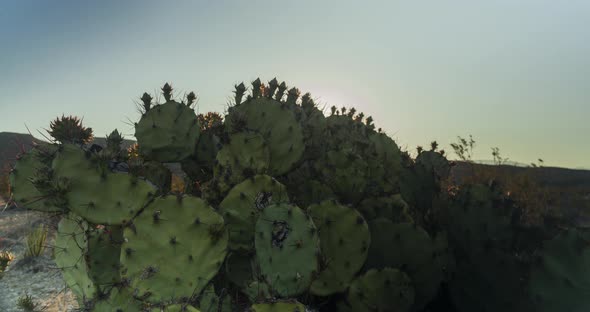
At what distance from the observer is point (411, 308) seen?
231 cm

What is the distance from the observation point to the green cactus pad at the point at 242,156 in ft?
8.30

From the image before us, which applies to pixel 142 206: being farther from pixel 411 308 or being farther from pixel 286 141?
pixel 411 308

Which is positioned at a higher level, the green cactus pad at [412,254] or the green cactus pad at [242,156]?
the green cactus pad at [242,156]

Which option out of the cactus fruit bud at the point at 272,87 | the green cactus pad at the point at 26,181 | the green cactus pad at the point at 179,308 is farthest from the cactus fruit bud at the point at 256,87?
the green cactus pad at the point at 179,308

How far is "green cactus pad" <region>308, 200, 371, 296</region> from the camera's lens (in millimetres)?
2174

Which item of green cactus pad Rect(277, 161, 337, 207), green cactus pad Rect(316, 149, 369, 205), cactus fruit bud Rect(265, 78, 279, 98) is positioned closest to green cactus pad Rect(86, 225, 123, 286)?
green cactus pad Rect(277, 161, 337, 207)

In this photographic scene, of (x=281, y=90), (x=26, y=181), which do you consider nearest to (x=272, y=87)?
(x=281, y=90)

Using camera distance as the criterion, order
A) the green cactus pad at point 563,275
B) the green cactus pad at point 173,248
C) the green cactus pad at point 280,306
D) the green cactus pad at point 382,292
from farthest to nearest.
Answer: the green cactus pad at point 382,292 → the green cactus pad at point 173,248 → the green cactus pad at point 563,275 → the green cactus pad at point 280,306

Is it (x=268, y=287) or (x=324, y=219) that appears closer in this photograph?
(x=268, y=287)

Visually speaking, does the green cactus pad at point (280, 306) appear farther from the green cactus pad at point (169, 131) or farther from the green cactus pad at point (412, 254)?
the green cactus pad at point (169, 131)

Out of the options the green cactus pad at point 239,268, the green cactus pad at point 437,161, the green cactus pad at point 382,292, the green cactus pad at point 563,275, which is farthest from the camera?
the green cactus pad at point 437,161

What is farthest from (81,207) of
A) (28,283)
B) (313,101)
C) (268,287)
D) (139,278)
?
(28,283)

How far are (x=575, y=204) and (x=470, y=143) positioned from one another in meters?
3.24

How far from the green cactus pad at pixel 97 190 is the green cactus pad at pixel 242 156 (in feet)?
1.38
